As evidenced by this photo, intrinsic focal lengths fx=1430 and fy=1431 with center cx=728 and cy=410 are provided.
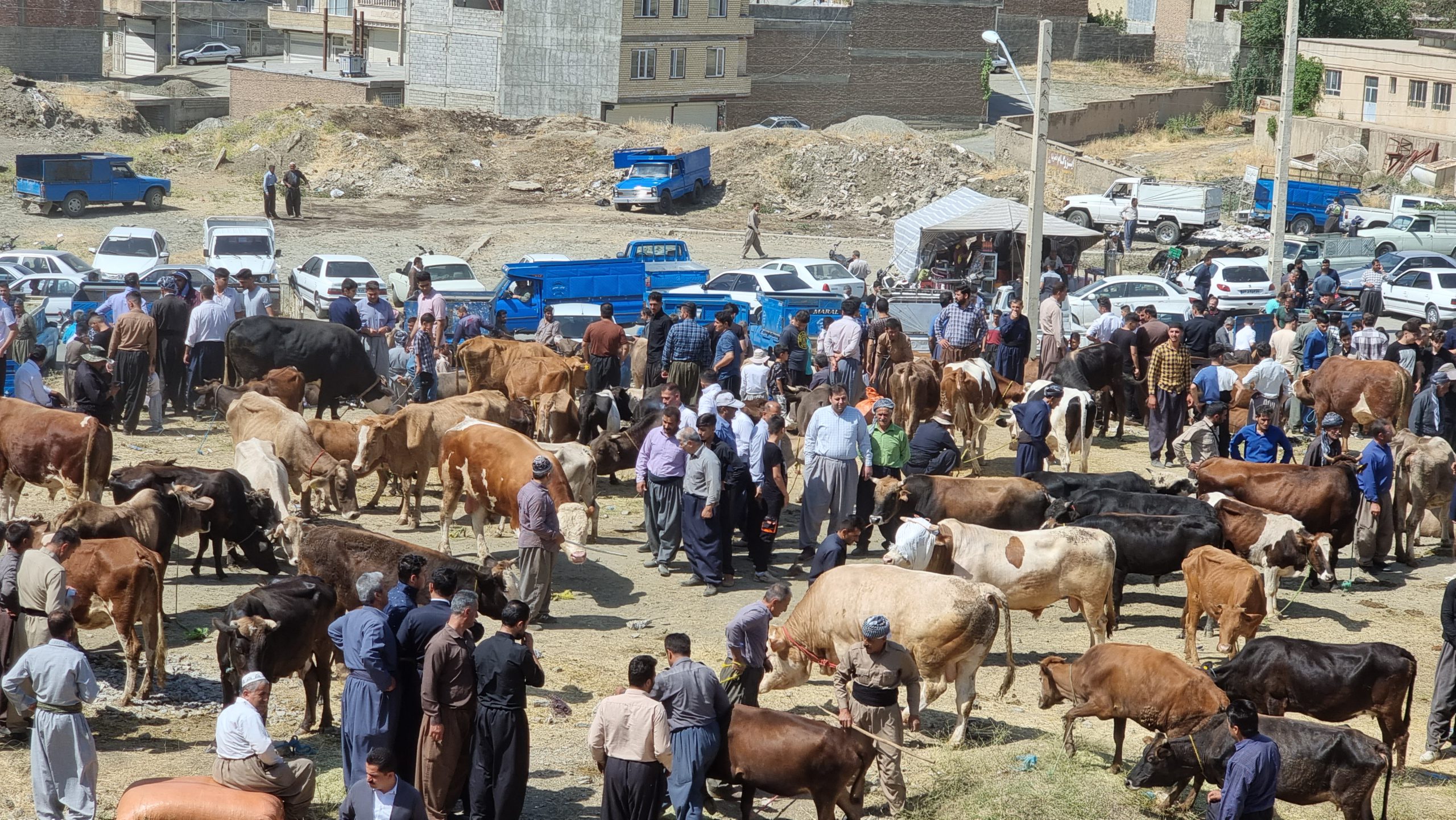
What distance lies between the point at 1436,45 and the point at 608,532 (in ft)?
171

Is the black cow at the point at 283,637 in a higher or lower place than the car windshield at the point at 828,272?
lower

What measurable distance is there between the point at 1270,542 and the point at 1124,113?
5472 cm

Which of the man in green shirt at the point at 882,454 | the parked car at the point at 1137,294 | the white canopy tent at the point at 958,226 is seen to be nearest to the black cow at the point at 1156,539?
the man in green shirt at the point at 882,454

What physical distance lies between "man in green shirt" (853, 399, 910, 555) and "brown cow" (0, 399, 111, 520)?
7.43 metres

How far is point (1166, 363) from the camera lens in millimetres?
18391

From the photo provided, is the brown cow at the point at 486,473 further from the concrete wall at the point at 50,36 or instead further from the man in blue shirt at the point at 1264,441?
the concrete wall at the point at 50,36

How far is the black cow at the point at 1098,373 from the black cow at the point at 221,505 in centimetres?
1041

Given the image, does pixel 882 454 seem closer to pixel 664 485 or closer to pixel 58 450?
pixel 664 485

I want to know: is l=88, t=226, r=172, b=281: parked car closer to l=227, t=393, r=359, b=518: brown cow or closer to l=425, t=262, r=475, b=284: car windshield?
l=425, t=262, r=475, b=284: car windshield

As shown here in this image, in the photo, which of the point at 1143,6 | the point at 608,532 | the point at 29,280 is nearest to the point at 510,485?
the point at 608,532

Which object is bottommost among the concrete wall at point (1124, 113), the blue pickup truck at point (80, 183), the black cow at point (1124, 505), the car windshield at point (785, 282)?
the black cow at point (1124, 505)

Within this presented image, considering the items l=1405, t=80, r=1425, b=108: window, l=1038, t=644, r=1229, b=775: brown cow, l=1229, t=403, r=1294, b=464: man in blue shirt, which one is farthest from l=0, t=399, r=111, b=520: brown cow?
l=1405, t=80, r=1425, b=108: window

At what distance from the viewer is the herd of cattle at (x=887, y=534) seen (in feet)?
31.8

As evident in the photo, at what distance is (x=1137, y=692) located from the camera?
9.70 m
